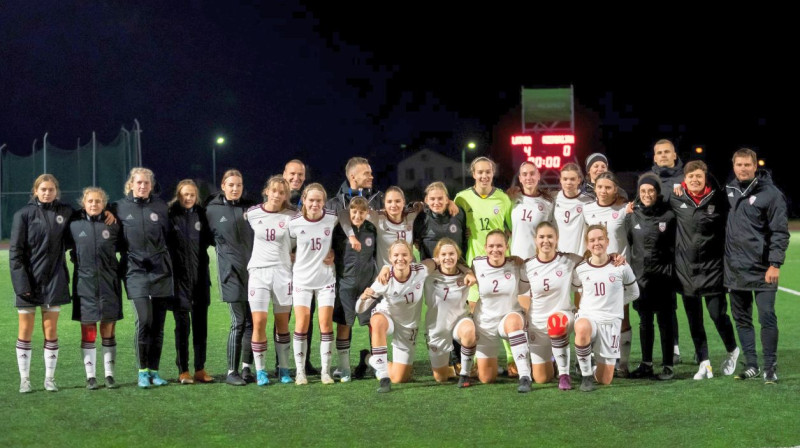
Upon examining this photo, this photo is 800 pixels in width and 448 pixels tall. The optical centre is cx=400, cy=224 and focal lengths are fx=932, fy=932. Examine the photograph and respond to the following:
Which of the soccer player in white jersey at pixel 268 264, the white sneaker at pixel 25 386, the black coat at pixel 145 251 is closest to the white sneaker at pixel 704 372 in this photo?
the soccer player in white jersey at pixel 268 264

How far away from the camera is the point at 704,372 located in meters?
7.21

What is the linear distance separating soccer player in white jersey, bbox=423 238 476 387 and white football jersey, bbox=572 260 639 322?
0.88 meters

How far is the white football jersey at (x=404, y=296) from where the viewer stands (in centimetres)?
717

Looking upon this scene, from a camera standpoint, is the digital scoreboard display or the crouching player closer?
the crouching player

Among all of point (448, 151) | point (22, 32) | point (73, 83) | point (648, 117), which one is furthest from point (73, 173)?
point (448, 151)

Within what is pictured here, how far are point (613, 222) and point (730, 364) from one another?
1453 mm

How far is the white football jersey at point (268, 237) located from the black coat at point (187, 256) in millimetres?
395

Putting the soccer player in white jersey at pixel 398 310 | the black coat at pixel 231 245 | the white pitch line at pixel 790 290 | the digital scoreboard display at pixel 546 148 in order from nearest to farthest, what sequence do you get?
the soccer player in white jersey at pixel 398 310 < the black coat at pixel 231 245 < the white pitch line at pixel 790 290 < the digital scoreboard display at pixel 546 148

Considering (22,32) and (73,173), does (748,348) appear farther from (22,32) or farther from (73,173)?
(22,32)

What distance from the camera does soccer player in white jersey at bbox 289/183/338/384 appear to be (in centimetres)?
725

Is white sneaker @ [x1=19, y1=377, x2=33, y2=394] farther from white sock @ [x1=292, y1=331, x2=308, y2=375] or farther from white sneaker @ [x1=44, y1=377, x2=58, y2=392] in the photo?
white sock @ [x1=292, y1=331, x2=308, y2=375]

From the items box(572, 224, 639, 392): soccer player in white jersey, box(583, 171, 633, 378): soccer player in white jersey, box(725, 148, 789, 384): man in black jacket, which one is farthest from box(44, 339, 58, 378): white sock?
box(725, 148, 789, 384): man in black jacket

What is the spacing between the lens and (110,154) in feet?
90.3

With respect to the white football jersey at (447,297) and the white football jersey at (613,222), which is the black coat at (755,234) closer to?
the white football jersey at (613,222)
